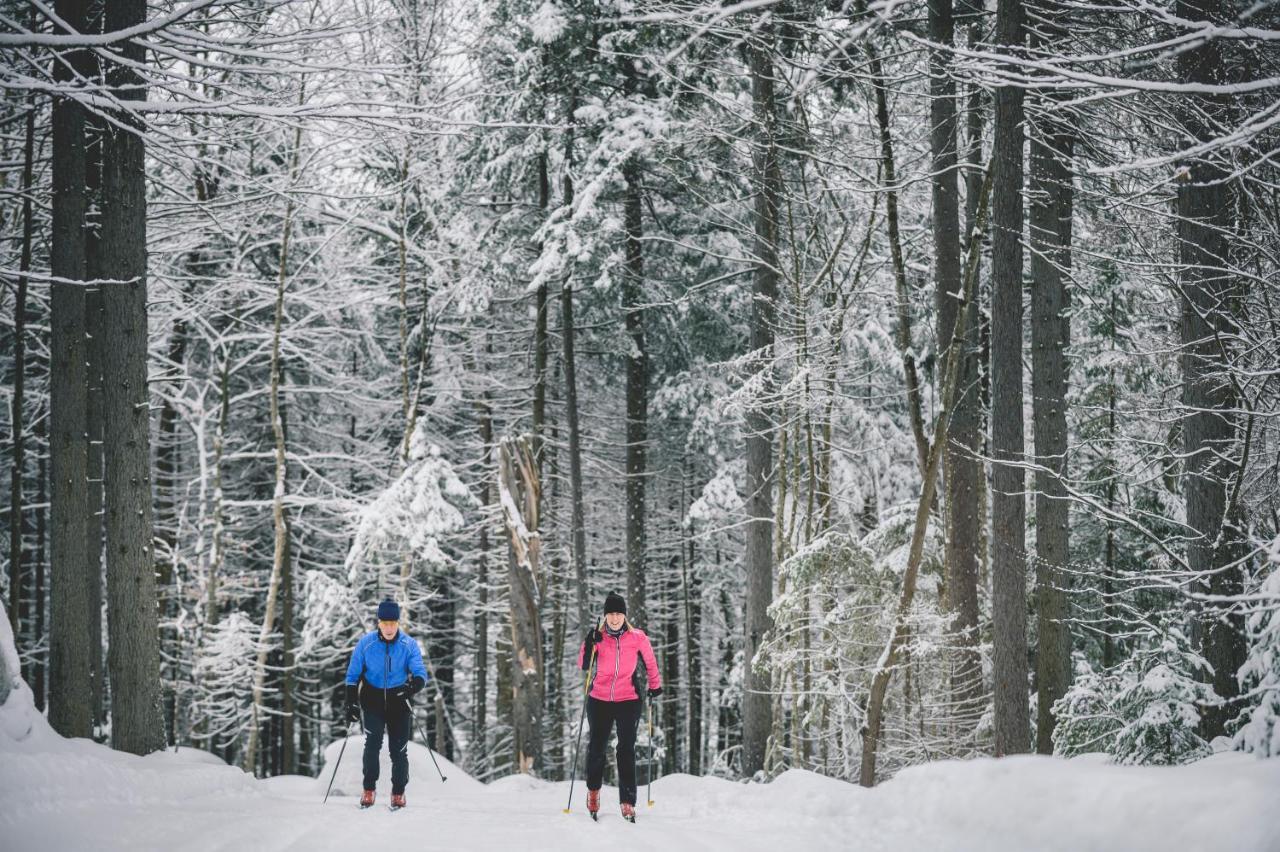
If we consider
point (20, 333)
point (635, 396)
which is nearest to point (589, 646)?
point (20, 333)

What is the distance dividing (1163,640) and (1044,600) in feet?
13.6

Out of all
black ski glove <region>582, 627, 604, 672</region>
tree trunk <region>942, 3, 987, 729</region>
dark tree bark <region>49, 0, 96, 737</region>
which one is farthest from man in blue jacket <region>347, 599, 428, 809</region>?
tree trunk <region>942, 3, 987, 729</region>

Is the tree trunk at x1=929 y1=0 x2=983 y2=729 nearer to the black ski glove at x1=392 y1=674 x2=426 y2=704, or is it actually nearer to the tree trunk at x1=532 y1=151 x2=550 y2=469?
the black ski glove at x1=392 y1=674 x2=426 y2=704

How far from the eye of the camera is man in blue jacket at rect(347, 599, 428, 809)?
24.2ft

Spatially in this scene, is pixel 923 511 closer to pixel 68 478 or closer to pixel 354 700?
pixel 354 700

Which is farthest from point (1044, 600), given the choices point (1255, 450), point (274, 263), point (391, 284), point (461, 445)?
point (274, 263)

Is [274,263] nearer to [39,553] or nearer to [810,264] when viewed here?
[39,553]

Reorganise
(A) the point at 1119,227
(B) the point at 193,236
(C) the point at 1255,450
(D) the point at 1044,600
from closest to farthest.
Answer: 1. (A) the point at 1119,227
2. (C) the point at 1255,450
3. (D) the point at 1044,600
4. (B) the point at 193,236

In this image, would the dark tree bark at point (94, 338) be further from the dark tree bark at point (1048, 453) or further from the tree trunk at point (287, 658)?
the dark tree bark at point (1048, 453)

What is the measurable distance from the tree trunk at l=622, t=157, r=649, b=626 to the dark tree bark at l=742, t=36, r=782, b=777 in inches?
120

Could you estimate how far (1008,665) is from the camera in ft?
27.1

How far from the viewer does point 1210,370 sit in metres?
7.22

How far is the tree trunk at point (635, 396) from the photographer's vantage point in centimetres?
1527

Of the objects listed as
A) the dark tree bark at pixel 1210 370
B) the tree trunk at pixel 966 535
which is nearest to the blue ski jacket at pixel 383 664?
the tree trunk at pixel 966 535
